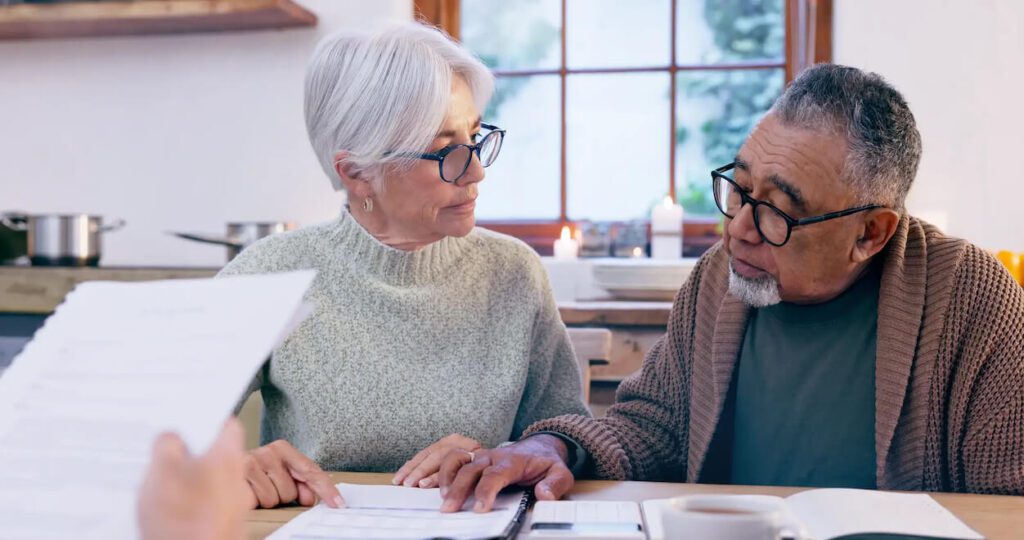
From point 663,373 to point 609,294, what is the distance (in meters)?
1.06

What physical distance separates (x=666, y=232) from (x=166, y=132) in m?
1.74

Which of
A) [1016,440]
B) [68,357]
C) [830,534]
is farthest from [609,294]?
[68,357]

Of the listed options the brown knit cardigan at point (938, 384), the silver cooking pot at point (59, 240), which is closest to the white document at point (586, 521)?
the brown knit cardigan at point (938, 384)

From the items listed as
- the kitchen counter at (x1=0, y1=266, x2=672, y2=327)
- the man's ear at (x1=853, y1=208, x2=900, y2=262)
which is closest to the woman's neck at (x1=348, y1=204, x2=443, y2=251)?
the man's ear at (x1=853, y1=208, x2=900, y2=262)

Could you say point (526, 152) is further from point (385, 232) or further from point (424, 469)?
point (424, 469)

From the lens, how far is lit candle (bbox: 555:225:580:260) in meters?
3.04

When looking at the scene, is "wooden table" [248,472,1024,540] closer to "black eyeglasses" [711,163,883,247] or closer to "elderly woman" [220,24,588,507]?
"elderly woman" [220,24,588,507]

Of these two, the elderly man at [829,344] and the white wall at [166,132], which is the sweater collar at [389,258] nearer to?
the elderly man at [829,344]

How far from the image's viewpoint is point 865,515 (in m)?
0.82

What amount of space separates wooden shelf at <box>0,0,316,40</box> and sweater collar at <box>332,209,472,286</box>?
168cm

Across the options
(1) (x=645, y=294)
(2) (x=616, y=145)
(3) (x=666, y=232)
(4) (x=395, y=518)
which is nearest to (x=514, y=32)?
(2) (x=616, y=145)

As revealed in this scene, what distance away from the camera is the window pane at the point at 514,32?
10.7 feet

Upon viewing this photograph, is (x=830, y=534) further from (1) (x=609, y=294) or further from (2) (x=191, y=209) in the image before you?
(2) (x=191, y=209)

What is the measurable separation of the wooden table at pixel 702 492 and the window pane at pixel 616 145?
86.6 inches
